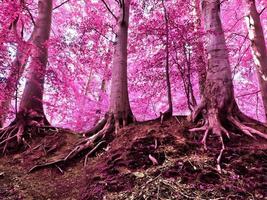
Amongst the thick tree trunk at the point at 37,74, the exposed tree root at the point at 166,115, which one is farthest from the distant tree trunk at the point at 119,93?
the thick tree trunk at the point at 37,74

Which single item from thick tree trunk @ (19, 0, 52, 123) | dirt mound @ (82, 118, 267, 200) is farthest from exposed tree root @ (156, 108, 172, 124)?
thick tree trunk @ (19, 0, 52, 123)

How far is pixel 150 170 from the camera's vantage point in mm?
4180

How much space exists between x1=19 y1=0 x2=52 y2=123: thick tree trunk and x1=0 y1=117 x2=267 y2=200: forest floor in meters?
1.82

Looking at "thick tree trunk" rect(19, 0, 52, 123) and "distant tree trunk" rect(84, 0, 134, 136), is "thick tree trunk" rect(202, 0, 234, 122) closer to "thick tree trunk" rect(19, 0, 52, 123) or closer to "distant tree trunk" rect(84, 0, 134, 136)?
"distant tree trunk" rect(84, 0, 134, 136)

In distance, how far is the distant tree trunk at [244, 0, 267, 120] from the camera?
293 inches

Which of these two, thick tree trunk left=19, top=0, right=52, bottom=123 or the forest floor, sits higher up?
thick tree trunk left=19, top=0, right=52, bottom=123

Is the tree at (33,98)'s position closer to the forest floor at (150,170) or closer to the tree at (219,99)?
the forest floor at (150,170)

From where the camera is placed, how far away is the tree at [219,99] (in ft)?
16.8

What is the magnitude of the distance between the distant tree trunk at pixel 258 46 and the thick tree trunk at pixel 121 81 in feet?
13.0

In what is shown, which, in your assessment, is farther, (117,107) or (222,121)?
(117,107)

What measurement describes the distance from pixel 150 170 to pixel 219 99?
2338 millimetres

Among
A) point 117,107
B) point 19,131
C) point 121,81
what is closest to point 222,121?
point 117,107

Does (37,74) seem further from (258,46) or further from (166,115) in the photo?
(258,46)

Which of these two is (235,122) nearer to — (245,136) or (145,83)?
(245,136)
